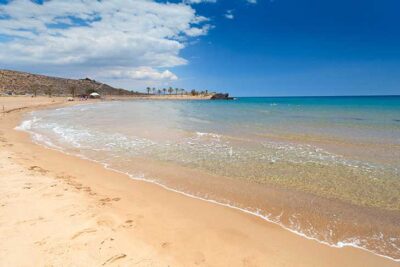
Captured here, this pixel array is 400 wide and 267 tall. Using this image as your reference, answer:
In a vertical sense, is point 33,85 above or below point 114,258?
above

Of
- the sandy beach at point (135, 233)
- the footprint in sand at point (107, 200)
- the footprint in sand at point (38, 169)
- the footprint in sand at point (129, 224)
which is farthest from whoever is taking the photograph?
the footprint in sand at point (38, 169)

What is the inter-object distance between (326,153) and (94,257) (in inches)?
437

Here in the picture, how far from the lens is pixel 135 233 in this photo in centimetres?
492

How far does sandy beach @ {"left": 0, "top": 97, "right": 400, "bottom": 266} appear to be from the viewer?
4.17 m

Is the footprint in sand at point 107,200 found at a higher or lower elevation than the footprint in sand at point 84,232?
lower

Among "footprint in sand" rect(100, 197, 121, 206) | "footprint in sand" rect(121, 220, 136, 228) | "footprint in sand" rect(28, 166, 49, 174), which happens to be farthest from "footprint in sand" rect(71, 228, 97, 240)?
"footprint in sand" rect(28, 166, 49, 174)

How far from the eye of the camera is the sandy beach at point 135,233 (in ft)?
13.7

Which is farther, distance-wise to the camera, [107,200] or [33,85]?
[33,85]

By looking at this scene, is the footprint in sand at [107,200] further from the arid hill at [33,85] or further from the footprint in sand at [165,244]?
the arid hill at [33,85]

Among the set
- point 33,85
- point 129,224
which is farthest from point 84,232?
point 33,85

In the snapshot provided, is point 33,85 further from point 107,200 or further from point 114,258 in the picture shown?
point 114,258

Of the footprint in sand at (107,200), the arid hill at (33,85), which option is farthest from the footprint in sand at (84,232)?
the arid hill at (33,85)

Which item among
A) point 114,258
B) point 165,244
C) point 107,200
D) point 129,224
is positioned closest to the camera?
point 114,258

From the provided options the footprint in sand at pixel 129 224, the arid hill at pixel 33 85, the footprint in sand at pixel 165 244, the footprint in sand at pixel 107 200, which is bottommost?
the footprint in sand at pixel 107 200
